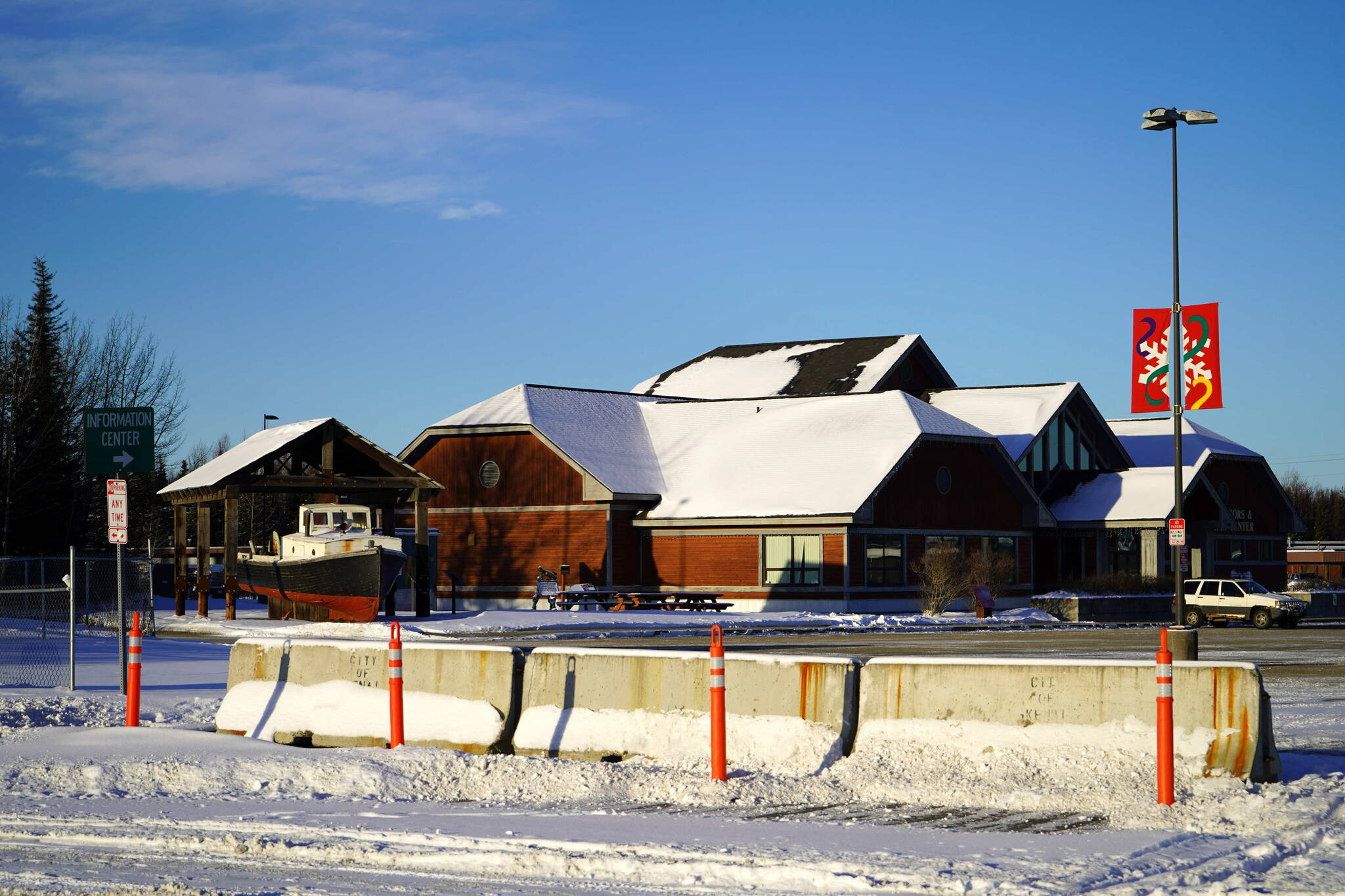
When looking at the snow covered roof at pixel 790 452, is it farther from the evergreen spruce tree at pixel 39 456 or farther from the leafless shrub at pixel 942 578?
the evergreen spruce tree at pixel 39 456

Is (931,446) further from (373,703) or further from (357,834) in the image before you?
(357,834)

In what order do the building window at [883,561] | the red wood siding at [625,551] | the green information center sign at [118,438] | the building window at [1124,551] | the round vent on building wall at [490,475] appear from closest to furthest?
Result: the green information center sign at [118,438], the building window at [883,561], the red wood siding at [625,551], the round vent on building wall at [490,475], the building window at [1124,551]

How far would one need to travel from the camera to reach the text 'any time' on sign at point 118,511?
58.0ft

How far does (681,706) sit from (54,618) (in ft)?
56.6

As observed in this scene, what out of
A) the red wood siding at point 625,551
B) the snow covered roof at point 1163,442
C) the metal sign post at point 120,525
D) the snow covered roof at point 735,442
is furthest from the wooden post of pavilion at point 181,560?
the snow covered roof at point 1163,442

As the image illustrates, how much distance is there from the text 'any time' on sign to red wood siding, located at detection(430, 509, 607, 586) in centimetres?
3121

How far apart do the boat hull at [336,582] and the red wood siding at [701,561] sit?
1273 cm

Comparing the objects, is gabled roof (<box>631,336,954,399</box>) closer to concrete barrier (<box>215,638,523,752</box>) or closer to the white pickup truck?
the white pickup truck

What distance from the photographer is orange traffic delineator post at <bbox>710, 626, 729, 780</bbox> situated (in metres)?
11.6

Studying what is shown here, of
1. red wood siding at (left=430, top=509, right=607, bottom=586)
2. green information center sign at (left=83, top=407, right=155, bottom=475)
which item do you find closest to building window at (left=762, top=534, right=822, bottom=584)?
red wood siding at (left=430, top=509, right=607, bottom=586)

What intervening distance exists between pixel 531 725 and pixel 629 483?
36.7m

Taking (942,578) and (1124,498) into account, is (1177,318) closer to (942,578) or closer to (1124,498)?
(942,578)

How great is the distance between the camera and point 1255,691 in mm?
11062

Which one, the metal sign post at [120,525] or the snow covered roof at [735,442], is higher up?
the snow covered roof at [735,442]
